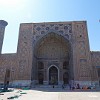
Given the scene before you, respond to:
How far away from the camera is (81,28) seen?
2300 centimetres

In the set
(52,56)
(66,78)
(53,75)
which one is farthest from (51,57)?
(66,78)

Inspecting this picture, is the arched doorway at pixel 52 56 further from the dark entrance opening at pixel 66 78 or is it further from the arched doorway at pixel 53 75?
the dark entrance opening at pixel 66 78

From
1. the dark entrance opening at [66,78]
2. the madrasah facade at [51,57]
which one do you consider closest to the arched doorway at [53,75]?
the madrasah facade at [51,57]

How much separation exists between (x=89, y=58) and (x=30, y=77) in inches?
369

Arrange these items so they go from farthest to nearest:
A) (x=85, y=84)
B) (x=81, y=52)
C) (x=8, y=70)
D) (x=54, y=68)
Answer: (x=54, y=68), (x=8, y=70), (x=81, y=52), (x=85, y=84)

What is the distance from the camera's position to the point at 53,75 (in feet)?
81.0

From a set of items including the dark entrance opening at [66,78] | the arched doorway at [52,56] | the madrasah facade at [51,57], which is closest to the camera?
the madrasah facade at [51,57]

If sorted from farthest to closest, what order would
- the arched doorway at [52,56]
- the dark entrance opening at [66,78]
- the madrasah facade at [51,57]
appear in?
the dark entrance opening at [66,78], the arched doorway at [52,56], the madrasah facade at [51,57]

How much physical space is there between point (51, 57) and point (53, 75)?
3.24m

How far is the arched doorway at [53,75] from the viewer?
2442 centimetres

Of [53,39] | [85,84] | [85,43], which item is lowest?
[85,84]

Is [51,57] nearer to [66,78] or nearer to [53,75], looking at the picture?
[53,75]

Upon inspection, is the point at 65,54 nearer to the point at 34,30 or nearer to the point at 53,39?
the point at 53,39

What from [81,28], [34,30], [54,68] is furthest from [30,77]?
[81,28]
